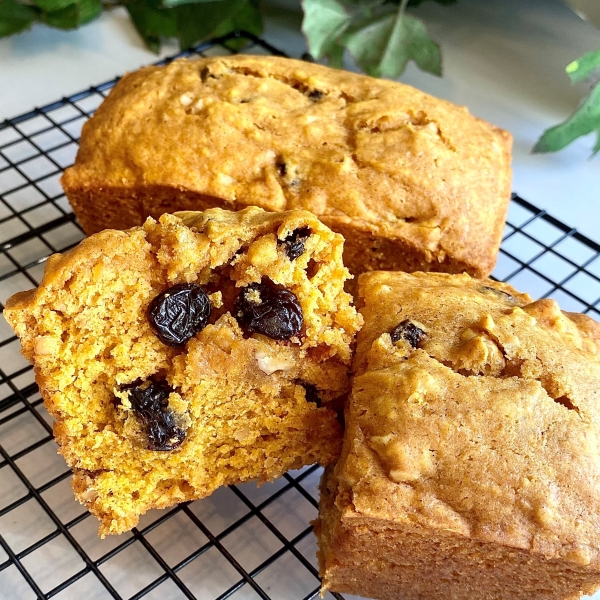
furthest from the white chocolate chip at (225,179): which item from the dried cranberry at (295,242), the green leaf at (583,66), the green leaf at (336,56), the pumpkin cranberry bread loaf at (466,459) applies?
the green leaf at (583,66)

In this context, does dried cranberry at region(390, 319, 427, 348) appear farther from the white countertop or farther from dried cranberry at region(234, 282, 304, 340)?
the white countertop

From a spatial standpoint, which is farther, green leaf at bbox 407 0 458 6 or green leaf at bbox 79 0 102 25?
green leaf at bbox 407 0 458 6

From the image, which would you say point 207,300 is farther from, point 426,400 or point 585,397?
point 585,397

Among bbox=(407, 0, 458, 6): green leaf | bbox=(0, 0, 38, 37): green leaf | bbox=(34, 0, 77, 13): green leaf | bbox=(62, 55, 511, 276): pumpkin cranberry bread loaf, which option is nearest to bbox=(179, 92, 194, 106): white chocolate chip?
bbox=(62, 55, 511, 276): pumpkin cranberry bread loaf

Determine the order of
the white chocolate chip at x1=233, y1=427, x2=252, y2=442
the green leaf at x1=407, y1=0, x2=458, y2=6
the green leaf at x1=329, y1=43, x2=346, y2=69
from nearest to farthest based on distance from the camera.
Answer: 1. the white chocolate chip at x1=233, y1=427, x2=252, y2=442
2. the green leaf at x1=329, y1=43, x2=346, y2=69
3. the green leaf at x1=407, y1=0, x2=458, y2=6

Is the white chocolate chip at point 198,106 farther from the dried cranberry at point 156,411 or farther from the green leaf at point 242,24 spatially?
the green leaf at point 242,24

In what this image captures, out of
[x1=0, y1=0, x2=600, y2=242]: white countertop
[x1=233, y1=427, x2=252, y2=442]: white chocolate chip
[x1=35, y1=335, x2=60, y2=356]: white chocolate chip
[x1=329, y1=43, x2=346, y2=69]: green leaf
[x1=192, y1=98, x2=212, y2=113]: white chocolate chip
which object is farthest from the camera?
[x1=329, y1=43, x2=346, y2=69]: green leaf

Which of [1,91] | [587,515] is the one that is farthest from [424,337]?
[1,91]
